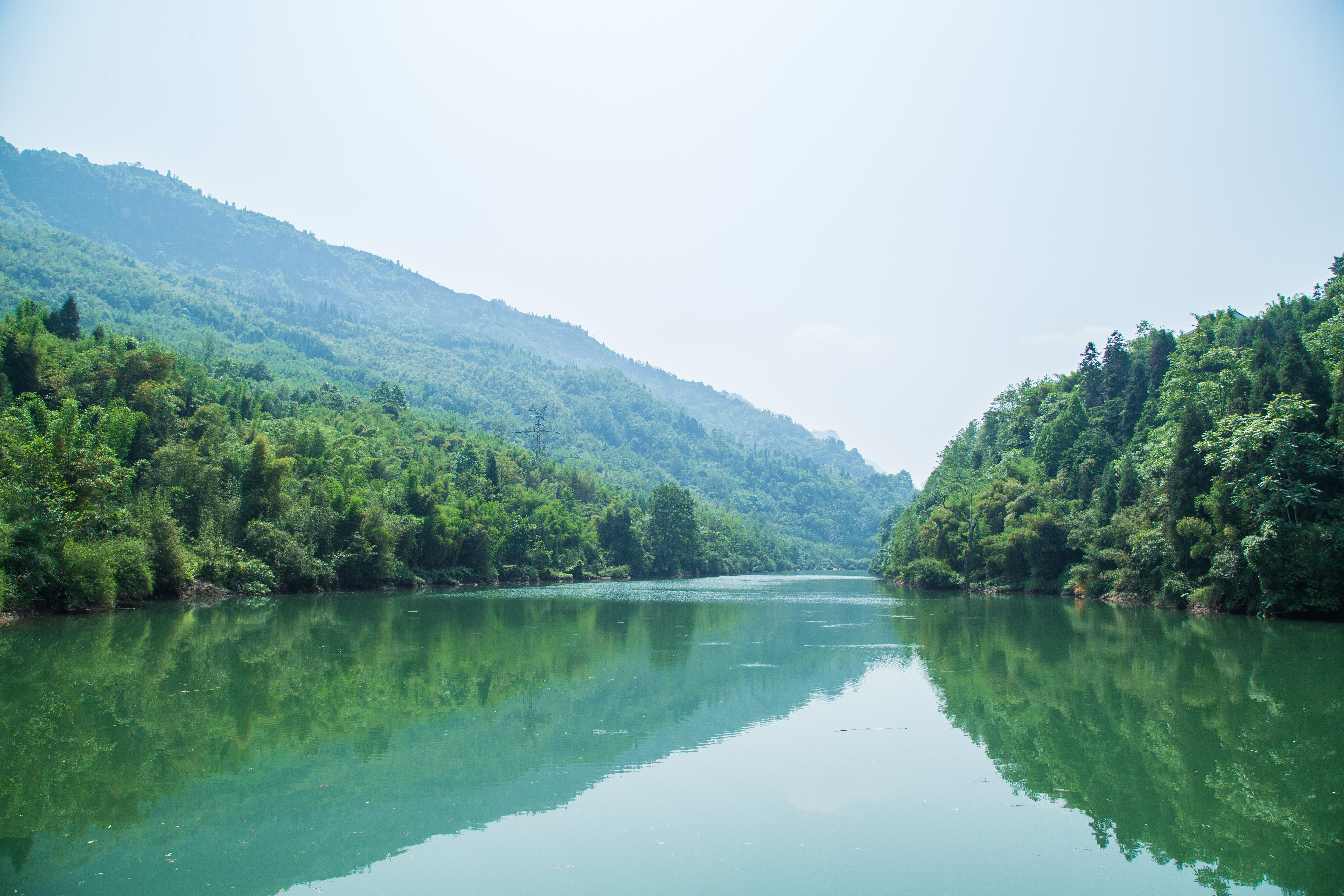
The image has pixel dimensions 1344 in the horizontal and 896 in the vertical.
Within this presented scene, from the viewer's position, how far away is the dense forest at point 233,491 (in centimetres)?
3150

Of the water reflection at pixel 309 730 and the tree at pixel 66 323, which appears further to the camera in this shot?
the tree at pixel 66 323

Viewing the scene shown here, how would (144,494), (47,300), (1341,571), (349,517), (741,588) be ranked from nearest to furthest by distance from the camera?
(1341,571) → (144,494) → (349,517) → (741,588) → (47,300)

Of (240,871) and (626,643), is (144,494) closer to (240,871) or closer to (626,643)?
(626,643)

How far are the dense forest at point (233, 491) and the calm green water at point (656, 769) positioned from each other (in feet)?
21.9

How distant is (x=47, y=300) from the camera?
131 meters

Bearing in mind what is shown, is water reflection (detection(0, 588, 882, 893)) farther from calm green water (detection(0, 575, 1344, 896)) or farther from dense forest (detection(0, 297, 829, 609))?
dense forest (detection(0, 297, 829, 609))

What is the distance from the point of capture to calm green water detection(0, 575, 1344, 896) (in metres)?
8.98

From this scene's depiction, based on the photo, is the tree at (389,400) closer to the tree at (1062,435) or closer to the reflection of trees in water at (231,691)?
the reflection of trees in water at (231,691)

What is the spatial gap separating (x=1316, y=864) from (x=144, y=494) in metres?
44.3

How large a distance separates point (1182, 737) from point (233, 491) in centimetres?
4911

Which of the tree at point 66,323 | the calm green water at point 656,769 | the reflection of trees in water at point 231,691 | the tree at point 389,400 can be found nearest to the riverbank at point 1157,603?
the calm green water at point 656,769

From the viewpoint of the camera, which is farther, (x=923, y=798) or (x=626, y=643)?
(x=626, y=643)

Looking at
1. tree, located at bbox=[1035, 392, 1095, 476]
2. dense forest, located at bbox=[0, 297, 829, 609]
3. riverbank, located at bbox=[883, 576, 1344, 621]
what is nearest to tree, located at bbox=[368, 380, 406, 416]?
dense forest, located at bbox=[0, 297, 829, 609]

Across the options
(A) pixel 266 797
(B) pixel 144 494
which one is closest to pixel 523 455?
(B) pixel 144 494
